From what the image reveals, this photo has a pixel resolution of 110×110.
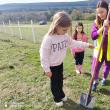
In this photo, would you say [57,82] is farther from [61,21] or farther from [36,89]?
[61,21]

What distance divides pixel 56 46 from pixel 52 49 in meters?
0.07

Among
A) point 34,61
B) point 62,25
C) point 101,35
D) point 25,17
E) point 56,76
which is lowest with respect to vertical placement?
point 25,17

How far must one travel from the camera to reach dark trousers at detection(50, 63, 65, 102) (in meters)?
4.21

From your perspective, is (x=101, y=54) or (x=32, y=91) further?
A: (x=32, y=91)

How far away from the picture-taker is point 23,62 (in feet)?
24.7

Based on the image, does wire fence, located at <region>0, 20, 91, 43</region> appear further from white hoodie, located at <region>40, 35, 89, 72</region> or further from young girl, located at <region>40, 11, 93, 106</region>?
white hoodie, located at <region>40, 35, 89, 72</region>

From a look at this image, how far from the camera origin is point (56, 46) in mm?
3939

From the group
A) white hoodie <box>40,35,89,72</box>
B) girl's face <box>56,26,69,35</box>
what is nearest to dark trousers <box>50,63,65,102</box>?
white hoodie <box>40,35,89,72</box>

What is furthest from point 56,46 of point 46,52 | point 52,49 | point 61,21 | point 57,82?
point 57,82

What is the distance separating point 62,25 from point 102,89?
1.88 m

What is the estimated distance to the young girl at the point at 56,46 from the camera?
12.2 ft

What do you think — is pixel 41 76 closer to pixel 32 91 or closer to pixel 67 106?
pixel 32 91

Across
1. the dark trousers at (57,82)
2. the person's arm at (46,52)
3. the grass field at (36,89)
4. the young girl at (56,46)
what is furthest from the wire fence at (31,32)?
the person's arm at (46,52)

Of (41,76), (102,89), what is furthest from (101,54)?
(41,76)
